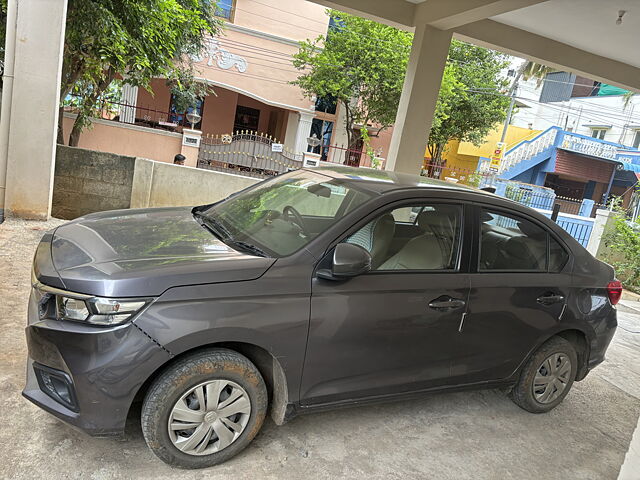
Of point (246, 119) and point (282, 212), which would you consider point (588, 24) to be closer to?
point (282, 212)

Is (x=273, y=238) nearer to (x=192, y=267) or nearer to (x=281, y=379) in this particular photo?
(x=192, y=267)

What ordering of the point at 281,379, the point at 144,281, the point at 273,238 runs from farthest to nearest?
the point at 273,238, the point at 281,379, the point at 144,281

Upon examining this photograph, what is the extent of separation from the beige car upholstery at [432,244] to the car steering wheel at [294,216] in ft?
1.93

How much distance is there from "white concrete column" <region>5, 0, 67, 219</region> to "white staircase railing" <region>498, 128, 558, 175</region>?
23290 millimetres

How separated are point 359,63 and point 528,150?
39.5 ft

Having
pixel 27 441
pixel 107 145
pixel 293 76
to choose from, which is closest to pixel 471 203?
pixel 27 441

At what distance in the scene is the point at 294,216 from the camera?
3.14 metres

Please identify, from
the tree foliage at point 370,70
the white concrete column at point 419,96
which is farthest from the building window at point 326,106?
the white concrete column at point 419,96

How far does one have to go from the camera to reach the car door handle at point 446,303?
9.93 ft

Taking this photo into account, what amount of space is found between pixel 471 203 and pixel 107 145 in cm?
1225

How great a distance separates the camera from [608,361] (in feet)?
17.7

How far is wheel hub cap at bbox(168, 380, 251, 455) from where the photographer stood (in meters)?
2.44

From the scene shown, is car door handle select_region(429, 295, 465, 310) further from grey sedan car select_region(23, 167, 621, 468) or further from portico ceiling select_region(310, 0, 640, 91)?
portico ceiling select_region(310, 0, 640, 91)

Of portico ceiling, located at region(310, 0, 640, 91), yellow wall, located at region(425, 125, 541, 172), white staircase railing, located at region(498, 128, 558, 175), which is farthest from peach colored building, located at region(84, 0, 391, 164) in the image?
portico ceiling, located at region(310, 0, 640, 91)
